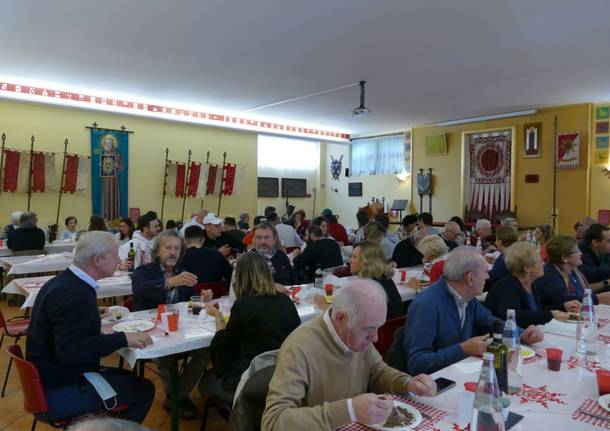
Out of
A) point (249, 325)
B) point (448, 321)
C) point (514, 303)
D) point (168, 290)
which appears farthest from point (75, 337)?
point (514, 303)

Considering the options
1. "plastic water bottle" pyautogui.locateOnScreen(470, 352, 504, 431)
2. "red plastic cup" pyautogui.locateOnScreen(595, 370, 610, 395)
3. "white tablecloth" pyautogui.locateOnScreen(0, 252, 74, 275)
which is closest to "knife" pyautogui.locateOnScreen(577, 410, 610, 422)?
"red plastic cup" pyautogui.locateOnScreen(595, 370, 610, 395)

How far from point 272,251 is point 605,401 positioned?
3.19 m

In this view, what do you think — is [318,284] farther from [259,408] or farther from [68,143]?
[68,143]

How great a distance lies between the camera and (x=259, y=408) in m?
1.77

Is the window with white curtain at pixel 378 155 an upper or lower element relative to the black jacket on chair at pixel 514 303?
upper

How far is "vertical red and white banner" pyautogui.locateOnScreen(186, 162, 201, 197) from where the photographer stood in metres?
11.1

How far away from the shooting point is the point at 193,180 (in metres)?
11.2

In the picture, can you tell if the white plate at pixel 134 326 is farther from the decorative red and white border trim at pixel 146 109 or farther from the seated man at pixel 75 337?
the decorative red and white border trim at pixel 146 109

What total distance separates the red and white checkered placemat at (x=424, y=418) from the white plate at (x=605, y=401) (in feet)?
2.08

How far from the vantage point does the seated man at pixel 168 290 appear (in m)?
3.20

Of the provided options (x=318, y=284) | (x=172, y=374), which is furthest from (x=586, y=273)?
(x=172, y=374)

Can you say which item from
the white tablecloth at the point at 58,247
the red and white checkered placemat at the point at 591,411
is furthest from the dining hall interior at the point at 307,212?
the white tablecloth at the point at 58,247

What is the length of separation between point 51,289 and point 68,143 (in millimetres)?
8254

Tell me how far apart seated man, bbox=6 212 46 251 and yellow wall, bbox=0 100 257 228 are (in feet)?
7.75
